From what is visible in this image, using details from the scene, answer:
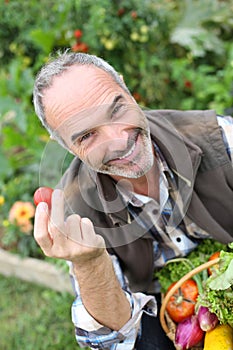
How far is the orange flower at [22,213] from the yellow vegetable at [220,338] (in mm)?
1525

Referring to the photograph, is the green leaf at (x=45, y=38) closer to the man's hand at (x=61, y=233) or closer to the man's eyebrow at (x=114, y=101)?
the man's eyebrow at (x=114, y=101)

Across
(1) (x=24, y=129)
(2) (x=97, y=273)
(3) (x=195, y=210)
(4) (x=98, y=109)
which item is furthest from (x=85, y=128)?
(1) (x=24, y=129)

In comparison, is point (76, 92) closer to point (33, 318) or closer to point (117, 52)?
point (33, 318)

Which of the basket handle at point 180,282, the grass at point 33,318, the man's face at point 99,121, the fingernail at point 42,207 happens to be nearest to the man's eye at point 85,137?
the man's face at point 99,121

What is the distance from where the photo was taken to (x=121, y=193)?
1592 mm

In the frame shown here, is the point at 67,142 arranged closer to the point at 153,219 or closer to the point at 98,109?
the point at 98,109

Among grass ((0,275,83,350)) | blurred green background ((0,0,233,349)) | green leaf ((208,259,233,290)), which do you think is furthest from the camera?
blurred green background ((0,0,233,349))

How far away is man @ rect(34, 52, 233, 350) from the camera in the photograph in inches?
52.0

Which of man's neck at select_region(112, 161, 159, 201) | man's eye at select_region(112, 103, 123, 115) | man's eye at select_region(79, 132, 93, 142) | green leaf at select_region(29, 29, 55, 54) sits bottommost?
green leaf at select_region(29, 29, 55, 54)

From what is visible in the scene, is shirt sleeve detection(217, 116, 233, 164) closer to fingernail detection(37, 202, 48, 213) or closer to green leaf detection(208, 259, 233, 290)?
green leaf detection(208, 259, 233, 290)

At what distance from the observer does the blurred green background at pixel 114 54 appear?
114 inches

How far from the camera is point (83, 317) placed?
4.89 feet

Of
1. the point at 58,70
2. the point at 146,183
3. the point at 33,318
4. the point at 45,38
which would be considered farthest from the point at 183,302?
the point at 45,38

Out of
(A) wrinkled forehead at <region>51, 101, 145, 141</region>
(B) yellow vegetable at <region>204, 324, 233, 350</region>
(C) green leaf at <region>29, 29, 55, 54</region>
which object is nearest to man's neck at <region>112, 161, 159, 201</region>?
(A) wrinkled forehead at <region>51, 101, 145, 141</region>
